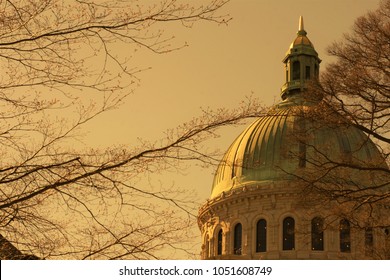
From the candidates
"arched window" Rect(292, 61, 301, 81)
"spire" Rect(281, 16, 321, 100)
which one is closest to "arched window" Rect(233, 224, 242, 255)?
"spire" Rect(281, 16, 321, 100)

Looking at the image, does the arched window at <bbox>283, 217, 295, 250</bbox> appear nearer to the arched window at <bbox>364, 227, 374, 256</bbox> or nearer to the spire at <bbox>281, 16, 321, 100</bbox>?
the spire at <bbox>281, 16, 321, 100</bbox>

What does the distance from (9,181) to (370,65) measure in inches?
347

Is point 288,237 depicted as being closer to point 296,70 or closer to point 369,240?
point 296,70

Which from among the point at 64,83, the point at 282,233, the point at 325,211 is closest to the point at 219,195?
the point at 282,233

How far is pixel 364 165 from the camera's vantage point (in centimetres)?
1664

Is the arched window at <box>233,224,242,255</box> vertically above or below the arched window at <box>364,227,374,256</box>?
above

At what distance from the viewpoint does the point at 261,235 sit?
58250 mm

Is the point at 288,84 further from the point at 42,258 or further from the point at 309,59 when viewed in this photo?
the point at 42,258

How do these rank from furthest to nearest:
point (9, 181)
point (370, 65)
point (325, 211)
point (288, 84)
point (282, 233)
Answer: point (288, 84), point (282, 233), point (325, 211), point (370, 65), point (9, 181)

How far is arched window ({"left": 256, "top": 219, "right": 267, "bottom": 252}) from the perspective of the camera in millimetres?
57844

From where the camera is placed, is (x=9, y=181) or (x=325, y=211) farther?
(x=325, y=211)

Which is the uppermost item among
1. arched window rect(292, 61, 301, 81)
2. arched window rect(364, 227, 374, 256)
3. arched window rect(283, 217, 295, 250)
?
arched window rect(292, 61, 301, 81)

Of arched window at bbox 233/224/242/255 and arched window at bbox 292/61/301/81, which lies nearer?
arched window at bbox 233/224/242/255

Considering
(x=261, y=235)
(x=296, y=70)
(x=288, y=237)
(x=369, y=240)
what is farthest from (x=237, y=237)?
(x=369, y=240)
